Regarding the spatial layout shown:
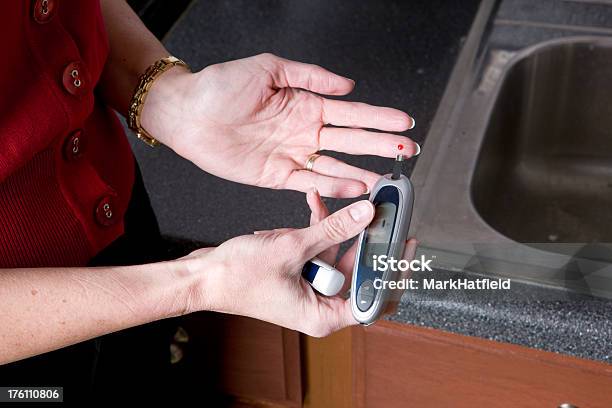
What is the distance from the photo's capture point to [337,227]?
688mm

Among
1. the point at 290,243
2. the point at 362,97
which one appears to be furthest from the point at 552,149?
the point at 290,243

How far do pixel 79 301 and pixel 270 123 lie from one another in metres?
0.27

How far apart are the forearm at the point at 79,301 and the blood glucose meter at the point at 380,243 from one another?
0.48ft

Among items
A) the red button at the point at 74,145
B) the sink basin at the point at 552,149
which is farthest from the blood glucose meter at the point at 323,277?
the sink basin at the point at 552,149

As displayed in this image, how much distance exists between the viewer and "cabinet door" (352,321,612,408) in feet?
2.81

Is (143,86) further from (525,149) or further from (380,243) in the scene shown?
(525,149)

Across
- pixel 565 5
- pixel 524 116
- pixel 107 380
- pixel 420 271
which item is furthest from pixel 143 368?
pixel 565 5

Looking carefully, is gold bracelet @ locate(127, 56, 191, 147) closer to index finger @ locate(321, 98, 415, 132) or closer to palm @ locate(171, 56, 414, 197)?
palm @ locate(171, 56, 414, 197)

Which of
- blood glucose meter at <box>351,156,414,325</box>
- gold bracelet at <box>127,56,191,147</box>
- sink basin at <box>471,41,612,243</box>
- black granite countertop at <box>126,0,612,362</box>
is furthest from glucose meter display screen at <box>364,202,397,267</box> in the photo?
sink basin at <box>471,41,612,243</box>

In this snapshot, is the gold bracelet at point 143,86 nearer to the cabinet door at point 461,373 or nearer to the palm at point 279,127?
the palm at point 279,127

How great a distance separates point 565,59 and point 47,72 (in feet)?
2.51

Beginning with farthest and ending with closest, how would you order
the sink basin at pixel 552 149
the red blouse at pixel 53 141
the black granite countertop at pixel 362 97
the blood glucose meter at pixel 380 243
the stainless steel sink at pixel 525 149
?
the sink basin at pixel 552 149, the stainless steel sink at pixel 525 149, the black granite countertop at pixel 362 97, the blood glucose meter at pixel 380 243, the red blouse at pixel 53 141

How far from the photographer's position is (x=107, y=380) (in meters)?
0.84

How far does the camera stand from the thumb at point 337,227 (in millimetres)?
688
